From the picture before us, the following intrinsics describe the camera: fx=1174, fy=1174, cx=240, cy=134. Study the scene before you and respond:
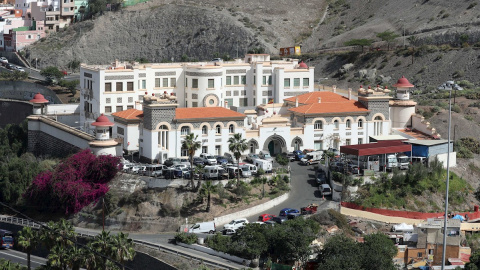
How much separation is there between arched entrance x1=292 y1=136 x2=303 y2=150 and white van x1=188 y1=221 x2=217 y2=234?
48.0 ft

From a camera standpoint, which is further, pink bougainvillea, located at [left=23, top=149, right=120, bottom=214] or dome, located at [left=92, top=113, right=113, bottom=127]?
dome, located at [left=92, top=113, right=113, bottom=127]

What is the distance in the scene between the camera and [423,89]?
4390 inches

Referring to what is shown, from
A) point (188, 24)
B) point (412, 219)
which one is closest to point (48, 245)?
point (412, 219)

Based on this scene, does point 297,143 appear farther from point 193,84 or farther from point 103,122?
point 103,122

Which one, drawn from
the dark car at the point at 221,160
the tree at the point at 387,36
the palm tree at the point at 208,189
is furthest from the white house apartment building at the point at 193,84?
the tree at the point at 387,36

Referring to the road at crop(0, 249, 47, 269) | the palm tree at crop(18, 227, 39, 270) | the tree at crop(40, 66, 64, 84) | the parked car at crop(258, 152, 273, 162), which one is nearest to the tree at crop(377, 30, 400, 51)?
the tree at crop(40, 66, 64, 84)

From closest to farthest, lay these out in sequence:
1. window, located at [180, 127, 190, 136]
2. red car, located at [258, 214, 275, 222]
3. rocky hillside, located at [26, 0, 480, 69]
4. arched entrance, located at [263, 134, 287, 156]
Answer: red car, located at [258, 214, 275, 222], window, located at [180, 127, 190, 136], arched entrance, located at [263, 134, 287, 156], rocky hillside, located at [26, 0, 480, 69]

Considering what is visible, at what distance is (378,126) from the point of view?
8806 cm

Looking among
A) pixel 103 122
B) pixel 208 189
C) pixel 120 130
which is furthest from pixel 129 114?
pixel 208 189

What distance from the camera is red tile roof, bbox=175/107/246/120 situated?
83.3m

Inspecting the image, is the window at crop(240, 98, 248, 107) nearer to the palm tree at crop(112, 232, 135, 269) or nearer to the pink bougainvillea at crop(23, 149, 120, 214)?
the pink bougainvillea at crop(23, 149, 120, 214)

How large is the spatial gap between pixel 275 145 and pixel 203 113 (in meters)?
6.14

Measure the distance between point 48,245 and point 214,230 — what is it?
11.6 meters

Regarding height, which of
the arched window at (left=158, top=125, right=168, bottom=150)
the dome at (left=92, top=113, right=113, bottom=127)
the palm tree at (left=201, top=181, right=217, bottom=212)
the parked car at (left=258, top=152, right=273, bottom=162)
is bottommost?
the palm tree at (left=201, top=181, right=217, bottom=212)
